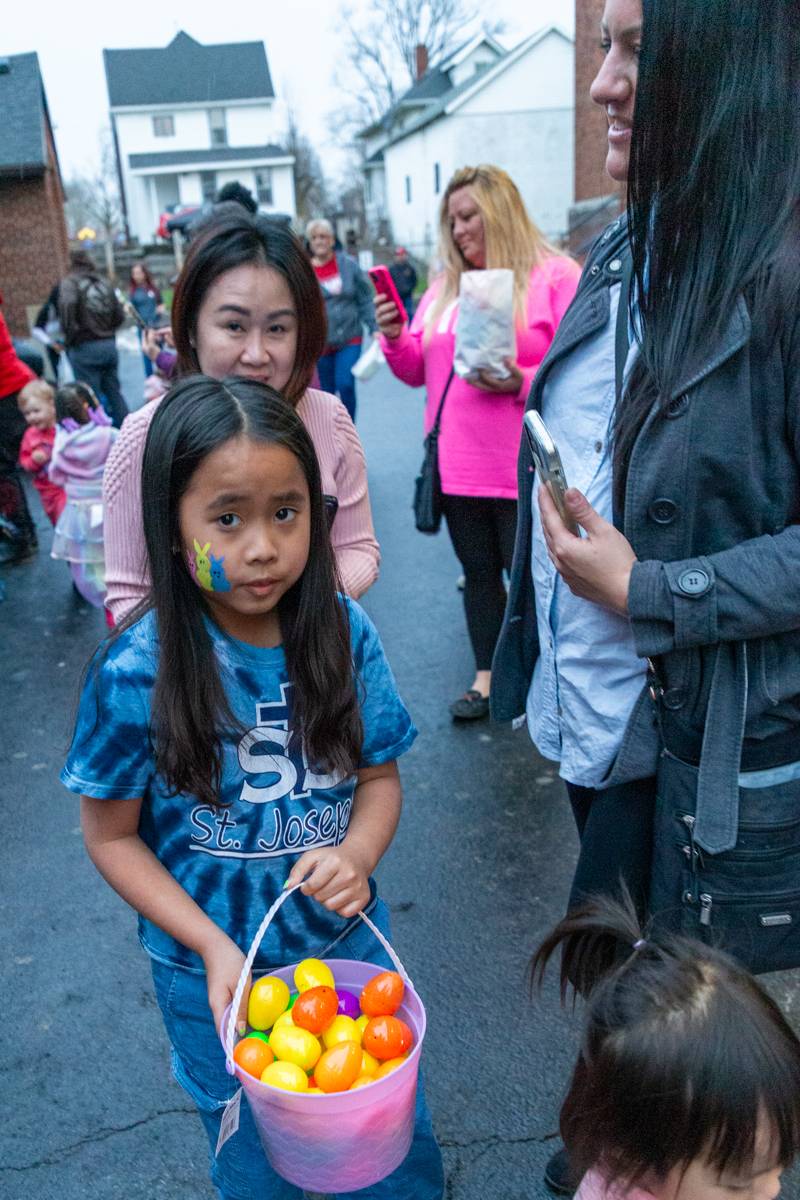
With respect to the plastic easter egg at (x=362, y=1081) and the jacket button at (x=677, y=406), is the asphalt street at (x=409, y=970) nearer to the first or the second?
the plastic easter egg at (x=362, y=1081)

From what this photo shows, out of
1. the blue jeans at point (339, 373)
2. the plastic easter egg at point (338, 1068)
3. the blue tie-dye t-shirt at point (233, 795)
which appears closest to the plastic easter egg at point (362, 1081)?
the plastic easter egg at point (338, 1068)

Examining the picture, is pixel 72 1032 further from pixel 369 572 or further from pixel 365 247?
Result: pixel 365 247

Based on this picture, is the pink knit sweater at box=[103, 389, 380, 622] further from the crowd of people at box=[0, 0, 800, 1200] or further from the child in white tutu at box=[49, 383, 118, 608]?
the child in white tutu at box=[49, 383, 118, 608]

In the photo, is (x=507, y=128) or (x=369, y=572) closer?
(x=369, y=572)

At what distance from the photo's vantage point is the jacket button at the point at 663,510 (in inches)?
62.1

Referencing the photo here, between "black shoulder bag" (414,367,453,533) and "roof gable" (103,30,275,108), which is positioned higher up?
"roof gable" (103,30,275,108)

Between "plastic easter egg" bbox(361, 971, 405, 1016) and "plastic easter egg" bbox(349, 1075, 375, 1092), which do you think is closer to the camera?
"plastic easter egg" bbox(349, 1075, 375, 1092)

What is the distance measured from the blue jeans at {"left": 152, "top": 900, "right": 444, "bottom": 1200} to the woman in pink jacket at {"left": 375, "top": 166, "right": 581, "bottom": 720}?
2061mm

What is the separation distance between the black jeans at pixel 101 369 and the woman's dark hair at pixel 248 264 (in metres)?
7.46

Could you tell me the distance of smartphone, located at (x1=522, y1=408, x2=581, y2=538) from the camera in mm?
1638

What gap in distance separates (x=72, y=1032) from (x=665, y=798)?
183 centimetres

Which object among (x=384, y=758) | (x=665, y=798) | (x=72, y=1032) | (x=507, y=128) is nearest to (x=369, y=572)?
(x=384, y=758)

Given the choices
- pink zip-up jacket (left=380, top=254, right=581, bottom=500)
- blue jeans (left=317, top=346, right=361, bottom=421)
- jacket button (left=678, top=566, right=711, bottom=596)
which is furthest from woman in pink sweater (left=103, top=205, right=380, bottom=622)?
blue jeans (left=317, top=346, right=361, bottom=421)

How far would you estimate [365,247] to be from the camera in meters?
43.5
